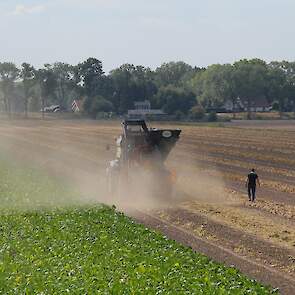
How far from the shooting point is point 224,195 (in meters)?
32.6

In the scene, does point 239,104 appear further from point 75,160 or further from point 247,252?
point 247,252

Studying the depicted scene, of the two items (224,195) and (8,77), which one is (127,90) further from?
(224,195)

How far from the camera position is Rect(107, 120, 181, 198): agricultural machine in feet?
98.9

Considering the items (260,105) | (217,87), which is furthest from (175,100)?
(260,105)

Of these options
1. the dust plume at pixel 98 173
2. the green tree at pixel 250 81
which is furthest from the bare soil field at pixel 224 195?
the green tree at pixel 250 81

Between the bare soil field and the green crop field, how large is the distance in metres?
1.71

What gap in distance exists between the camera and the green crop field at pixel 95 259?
1449 centimetres

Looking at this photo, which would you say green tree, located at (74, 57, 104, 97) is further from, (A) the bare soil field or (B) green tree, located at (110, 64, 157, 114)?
(A) the bare soil field

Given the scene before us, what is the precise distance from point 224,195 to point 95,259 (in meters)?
16.1

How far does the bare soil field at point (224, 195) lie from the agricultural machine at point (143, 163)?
0.98m

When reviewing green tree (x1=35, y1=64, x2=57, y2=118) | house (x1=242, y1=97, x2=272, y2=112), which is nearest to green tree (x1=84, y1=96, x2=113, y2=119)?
green tree (x1=35, y1=64, x2=57, y2=118)

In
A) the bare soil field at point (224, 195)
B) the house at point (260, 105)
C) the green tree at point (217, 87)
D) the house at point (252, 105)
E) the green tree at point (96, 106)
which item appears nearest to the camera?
the bare soil field at point (224, 195)

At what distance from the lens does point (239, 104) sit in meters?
187

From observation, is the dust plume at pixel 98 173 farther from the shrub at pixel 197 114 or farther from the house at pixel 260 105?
the house at pixel 260 105
